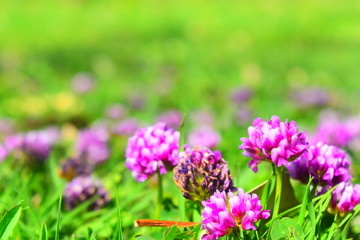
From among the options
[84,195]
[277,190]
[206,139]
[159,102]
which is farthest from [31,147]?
[159,102]

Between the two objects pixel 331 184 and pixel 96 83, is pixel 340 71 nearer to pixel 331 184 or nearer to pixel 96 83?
pixel 96 83

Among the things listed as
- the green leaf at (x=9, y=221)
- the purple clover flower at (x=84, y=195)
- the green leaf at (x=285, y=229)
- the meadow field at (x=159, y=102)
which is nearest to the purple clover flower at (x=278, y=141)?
the meadow field at (x=159, y=102)

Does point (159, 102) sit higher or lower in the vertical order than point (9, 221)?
lower

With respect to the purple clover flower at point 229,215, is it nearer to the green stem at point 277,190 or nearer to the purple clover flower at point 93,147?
the green stem at point 277,190

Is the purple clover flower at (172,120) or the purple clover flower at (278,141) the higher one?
the purple clover flower at (278,141)

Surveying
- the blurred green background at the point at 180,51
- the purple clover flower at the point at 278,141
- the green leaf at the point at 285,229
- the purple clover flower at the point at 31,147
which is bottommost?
the blurred green background at the point at 180,51

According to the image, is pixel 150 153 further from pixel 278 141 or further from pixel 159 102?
pixel 159 102

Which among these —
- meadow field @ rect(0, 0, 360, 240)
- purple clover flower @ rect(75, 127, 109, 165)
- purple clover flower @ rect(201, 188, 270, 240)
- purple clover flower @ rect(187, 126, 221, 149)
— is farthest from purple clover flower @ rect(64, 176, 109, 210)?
purple clover flower @ rect(201, 188, 270, 240)
